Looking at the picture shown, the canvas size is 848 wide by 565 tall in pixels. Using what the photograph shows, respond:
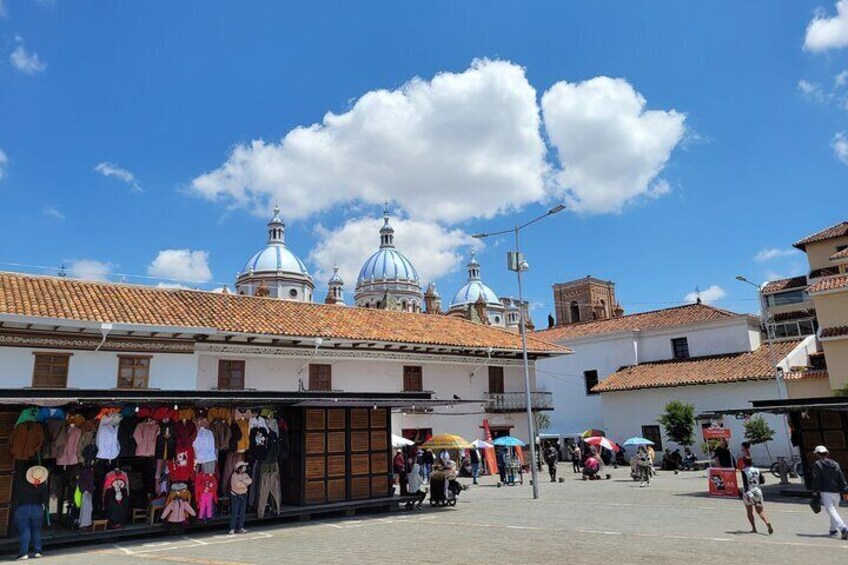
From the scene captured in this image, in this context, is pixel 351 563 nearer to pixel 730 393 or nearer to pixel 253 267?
pixel 730 393

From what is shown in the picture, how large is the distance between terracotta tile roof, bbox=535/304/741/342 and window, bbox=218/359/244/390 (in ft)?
89.5

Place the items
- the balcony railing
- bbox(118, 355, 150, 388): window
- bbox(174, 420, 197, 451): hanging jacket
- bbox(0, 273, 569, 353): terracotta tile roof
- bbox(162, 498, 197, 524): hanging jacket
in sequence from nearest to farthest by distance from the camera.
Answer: bbox(162, 498, 197, 524): hanging jacket → bbox(174, 420, 197, 451): hanging jacket → bbox(0, 273, 569, 353): terracotta tile roof → bbox(118, 355, 150, 388): window → the balcony railing

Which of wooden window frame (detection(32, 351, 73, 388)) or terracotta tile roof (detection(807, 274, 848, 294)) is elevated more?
terracotta tile roof (detection(807, 274, 848, 294))

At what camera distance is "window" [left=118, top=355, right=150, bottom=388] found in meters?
22.0

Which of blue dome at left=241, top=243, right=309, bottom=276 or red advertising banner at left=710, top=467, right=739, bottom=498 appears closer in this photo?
red advertising banner at left=710, top=467, right=739, bottom=498

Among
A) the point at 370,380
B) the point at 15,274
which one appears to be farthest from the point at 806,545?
the point at 15,274

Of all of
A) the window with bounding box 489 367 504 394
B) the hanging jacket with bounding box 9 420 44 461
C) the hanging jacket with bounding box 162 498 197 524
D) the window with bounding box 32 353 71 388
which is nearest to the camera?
the hanging jacket with bounding box 9 420 44 461

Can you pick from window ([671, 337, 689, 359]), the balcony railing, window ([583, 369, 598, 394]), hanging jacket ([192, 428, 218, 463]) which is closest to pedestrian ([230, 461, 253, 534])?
hanging jacket ([192, 428, 218, 463])

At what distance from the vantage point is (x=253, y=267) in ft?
232

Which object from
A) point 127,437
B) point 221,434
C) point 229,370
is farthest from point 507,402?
point 127,437

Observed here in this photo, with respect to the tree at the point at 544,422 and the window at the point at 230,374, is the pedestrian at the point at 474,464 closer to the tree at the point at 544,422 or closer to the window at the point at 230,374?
the window at the point at 230,374

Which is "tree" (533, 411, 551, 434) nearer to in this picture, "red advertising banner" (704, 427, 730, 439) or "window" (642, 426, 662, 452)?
"window" (642, 426, 662, 452)

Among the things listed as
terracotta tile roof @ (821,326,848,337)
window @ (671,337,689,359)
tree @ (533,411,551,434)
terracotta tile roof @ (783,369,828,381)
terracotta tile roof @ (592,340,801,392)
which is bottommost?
tree @ (533,411,551,434)

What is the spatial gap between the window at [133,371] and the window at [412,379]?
11.2 meters
